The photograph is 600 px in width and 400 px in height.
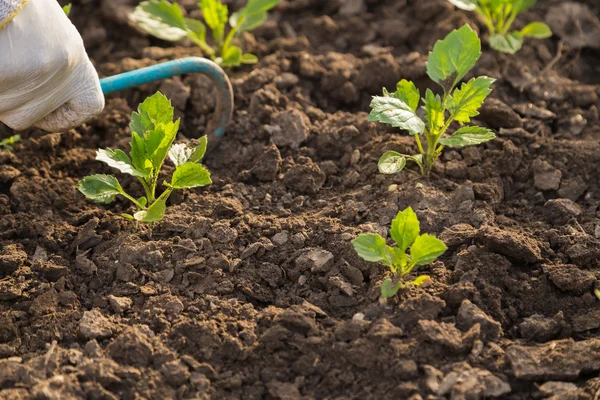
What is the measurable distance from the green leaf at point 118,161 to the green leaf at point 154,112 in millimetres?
110

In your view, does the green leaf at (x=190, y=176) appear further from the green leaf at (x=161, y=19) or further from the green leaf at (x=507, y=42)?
the green leaf at (x=507, y=42)

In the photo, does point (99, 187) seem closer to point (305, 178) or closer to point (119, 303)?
point (119, 303)

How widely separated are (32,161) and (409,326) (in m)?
1.59

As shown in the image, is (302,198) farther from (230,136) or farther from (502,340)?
(502,340)

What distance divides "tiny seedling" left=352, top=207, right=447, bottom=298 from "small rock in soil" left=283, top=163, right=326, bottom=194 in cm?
57

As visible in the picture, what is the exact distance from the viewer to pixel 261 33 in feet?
12.2

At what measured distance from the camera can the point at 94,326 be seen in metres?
2.38

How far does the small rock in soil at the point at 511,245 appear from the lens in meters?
2.54

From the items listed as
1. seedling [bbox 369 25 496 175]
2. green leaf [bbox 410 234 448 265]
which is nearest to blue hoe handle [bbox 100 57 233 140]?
seedling [bbox 369 25 496 175]

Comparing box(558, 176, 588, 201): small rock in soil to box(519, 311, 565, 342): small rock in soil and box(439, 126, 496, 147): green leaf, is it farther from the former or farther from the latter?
box(519, 311, 565, 342): small rock in soil

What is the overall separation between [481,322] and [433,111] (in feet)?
2.60

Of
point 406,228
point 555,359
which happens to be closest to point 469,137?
point 406,228

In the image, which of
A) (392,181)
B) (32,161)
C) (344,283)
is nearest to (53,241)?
(32,161)

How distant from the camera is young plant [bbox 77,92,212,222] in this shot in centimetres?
262
